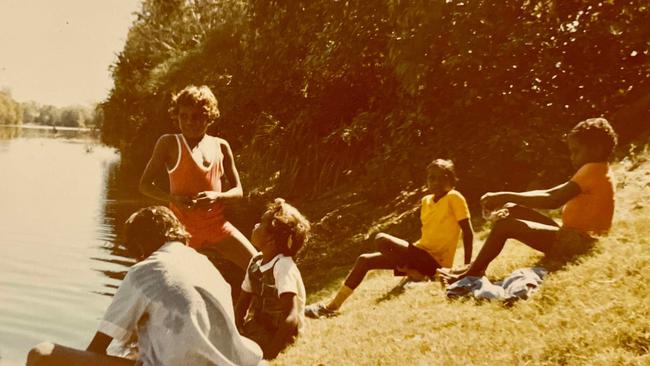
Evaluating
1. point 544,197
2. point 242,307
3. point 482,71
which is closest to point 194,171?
point 242,307

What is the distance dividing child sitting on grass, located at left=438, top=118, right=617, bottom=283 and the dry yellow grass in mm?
292

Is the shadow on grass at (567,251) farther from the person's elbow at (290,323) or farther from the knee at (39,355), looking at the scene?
the knee at (39,355)

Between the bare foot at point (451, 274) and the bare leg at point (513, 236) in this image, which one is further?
the bare foot at point (451, 274)

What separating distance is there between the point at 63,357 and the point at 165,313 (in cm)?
71

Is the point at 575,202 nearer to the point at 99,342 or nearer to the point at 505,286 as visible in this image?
the point at 505,286

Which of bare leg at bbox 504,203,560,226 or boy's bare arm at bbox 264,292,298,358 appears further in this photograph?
bare leg at bbox 504,203,560,226

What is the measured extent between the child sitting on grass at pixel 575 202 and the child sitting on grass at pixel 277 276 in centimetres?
187

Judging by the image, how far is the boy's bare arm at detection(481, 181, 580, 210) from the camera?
645 cm

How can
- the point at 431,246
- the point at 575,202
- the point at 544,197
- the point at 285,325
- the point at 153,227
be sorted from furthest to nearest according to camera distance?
the point at 431,246, the point at 575,202, the point at 544,197, the point at 285,325, the point at 153,227

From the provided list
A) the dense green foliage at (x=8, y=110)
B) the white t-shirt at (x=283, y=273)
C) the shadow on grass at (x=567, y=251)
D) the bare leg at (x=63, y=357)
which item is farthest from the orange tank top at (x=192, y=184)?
the dense green foliage at (x=8, y=110)

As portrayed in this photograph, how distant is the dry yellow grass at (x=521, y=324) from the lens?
478 cm

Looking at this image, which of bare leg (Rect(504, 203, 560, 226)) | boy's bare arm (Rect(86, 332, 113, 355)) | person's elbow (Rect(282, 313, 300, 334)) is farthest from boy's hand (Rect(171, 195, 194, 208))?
bare leg (Rect(504, 203, 560, 226))

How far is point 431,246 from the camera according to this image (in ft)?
25.3

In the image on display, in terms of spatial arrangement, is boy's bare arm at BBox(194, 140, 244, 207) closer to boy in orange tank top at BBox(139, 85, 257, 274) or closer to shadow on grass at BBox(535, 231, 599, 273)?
boy in orange tank top at BBox(139, 85, 257, 274)
